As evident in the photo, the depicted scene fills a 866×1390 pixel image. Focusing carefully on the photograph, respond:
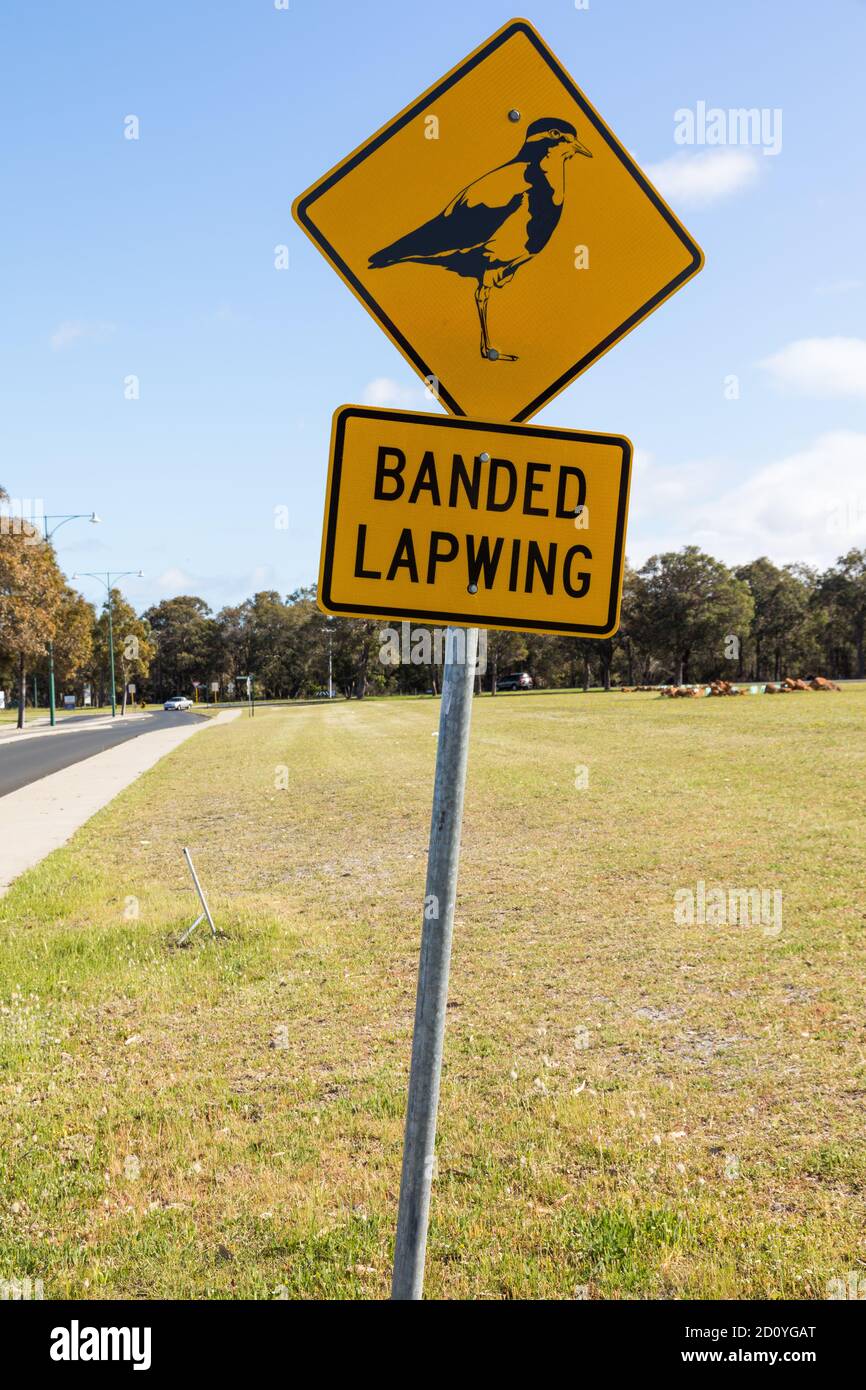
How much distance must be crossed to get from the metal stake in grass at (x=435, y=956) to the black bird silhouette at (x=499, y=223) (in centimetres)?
73

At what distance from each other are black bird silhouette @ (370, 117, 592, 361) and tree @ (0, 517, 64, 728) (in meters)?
39.0

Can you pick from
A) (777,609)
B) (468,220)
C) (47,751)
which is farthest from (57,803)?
(777,609)

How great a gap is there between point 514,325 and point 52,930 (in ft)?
21.6

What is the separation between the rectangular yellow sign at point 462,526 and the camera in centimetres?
197

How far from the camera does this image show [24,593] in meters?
38.5

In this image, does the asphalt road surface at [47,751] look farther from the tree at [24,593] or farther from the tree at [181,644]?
the tree at [181,644]

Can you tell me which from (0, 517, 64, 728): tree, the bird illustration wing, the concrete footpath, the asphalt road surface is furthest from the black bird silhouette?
(0, 517, 64, 728): tree

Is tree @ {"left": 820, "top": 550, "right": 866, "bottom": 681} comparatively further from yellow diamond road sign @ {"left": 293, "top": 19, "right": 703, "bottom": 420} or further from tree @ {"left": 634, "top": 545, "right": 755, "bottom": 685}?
yellow diamond road sign @ {"left": 293, "top": 19, "right": 703, "bottom": 420}

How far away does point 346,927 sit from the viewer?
7516mm

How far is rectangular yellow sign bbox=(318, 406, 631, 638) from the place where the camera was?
197 centimetres

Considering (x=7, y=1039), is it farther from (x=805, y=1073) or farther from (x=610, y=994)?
(x=805, y=1073)

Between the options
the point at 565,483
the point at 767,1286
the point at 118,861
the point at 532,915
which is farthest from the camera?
the point at 118,861
